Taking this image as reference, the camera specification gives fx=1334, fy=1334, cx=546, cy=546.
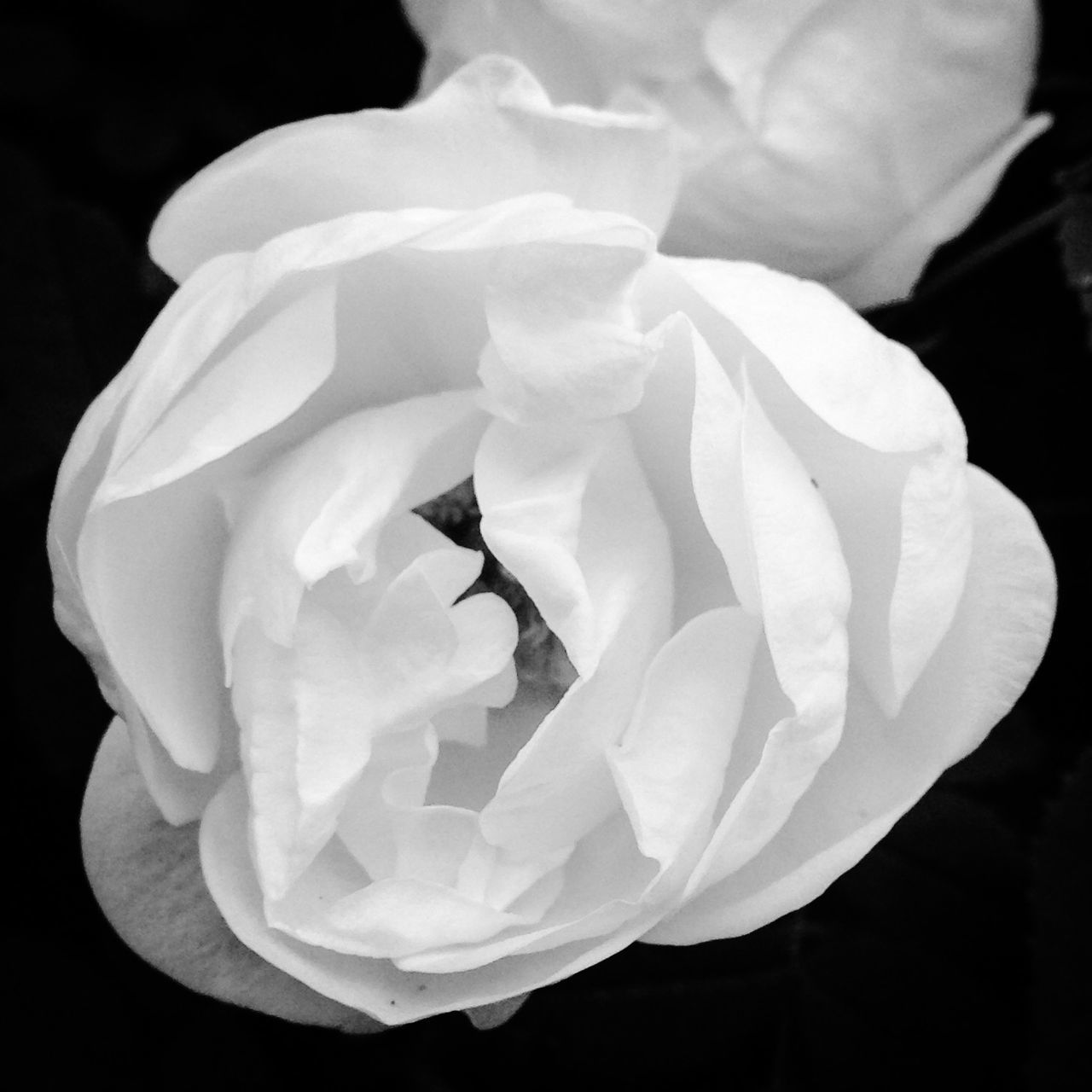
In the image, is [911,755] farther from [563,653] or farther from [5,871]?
[5,871]

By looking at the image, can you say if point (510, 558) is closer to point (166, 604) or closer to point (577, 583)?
point (577, 583)

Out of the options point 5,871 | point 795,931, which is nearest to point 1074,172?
point 795,931

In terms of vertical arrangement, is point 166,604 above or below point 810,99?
below

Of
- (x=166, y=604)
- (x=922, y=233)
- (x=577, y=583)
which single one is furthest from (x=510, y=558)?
(x=922, y=233)

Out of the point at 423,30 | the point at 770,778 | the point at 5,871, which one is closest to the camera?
the point at 770,778

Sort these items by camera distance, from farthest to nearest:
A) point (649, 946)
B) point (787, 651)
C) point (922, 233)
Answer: point (649, 946) → point (922, 233) → point (787, 651)

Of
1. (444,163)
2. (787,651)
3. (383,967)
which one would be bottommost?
(383,967)
